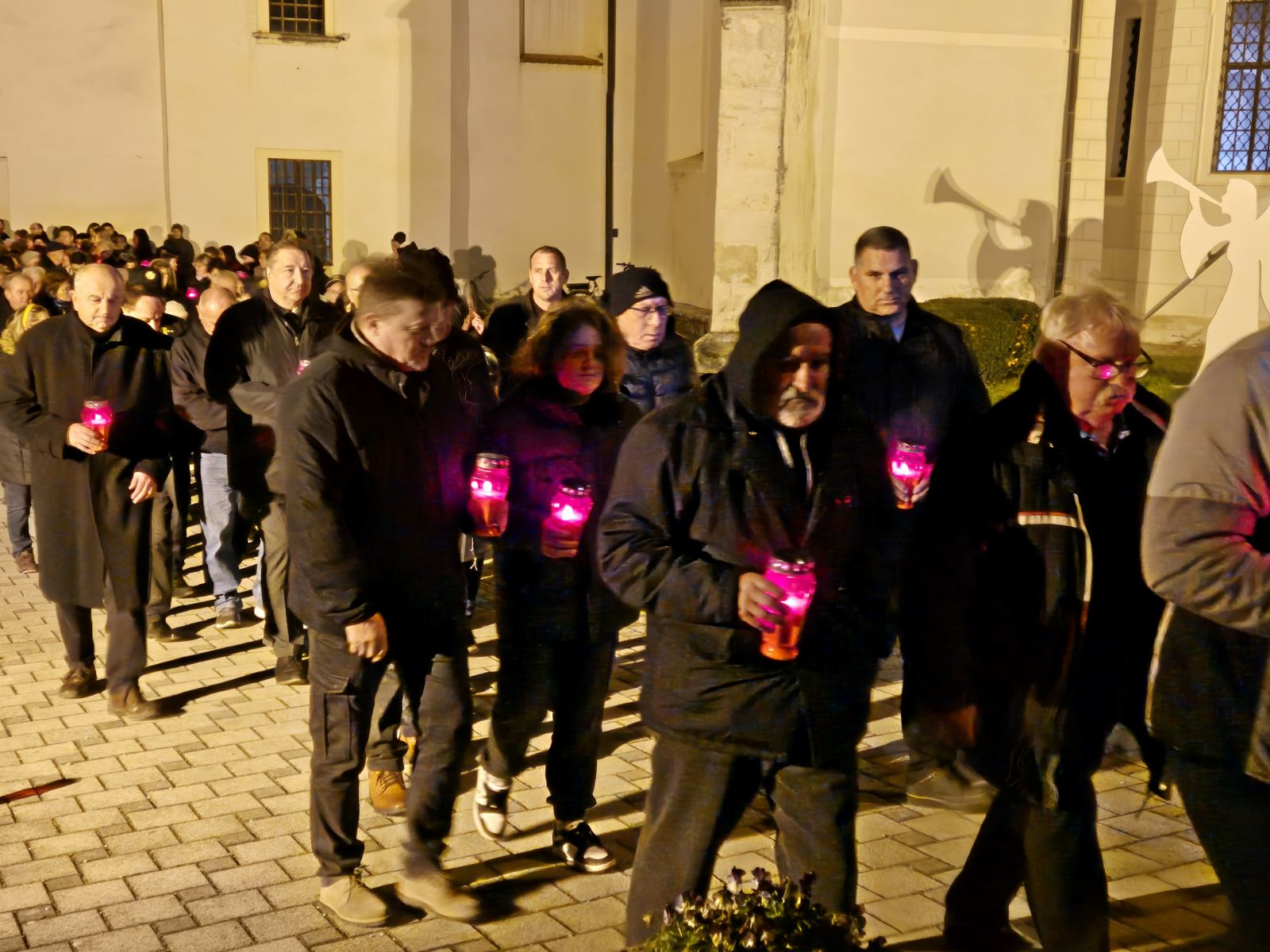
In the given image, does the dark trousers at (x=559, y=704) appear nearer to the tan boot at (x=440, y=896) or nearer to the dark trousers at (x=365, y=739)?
the dark trousers at (x=365, y=739)

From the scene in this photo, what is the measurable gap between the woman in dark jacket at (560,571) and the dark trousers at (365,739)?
1.57ft

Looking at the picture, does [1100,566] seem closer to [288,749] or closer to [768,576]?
[768,576]

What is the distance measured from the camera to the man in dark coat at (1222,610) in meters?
3.12

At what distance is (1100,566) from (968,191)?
15248 millimetres

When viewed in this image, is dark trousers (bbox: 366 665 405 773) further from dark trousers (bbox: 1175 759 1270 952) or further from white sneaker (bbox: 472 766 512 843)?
dark trousers (bbox: 1175 759 1270 952)

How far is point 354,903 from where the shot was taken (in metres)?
4.55

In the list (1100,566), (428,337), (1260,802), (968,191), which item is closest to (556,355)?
(428,337)

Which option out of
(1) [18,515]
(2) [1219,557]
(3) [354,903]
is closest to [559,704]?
(3) [354,903]

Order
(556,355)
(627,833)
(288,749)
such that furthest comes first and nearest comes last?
(288,749)
(627,833)
(556,355)

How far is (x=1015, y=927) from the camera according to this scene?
4488 millimetres

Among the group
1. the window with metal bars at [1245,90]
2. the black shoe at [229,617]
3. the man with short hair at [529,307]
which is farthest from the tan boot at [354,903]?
the window with metal bars at [1245,90]

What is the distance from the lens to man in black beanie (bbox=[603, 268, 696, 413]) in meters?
5.88

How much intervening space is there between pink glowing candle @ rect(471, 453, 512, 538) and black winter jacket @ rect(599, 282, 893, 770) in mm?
1031

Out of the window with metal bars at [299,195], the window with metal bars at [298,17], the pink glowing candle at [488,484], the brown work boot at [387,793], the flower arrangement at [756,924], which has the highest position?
the window with metal bars at [298,17]
